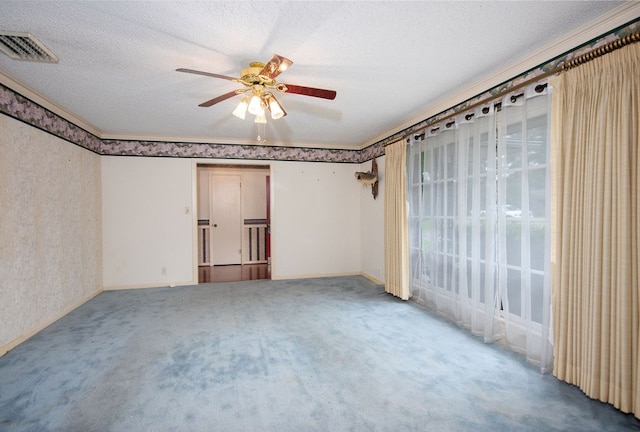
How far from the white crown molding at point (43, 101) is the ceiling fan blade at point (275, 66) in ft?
7.89

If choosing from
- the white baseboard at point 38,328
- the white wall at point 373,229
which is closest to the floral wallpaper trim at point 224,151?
the white wall at point 373,229

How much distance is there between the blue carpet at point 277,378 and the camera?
1.78 m

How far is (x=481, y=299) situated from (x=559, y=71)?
1.93 meters

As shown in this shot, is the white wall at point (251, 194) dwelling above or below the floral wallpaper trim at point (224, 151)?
below

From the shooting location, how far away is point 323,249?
5.58 metres

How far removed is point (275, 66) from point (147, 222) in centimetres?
389

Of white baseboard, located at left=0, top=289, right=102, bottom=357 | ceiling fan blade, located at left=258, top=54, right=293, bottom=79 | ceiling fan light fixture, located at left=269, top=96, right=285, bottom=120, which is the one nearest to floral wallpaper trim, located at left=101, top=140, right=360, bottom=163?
white baseboard, located at left=0, top=289, right=102, bottom=357

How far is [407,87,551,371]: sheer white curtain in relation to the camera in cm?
234

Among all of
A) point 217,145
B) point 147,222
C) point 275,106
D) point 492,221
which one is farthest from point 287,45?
point 147,222

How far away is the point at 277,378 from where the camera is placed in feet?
7.36

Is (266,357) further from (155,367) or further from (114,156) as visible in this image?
(114,156)

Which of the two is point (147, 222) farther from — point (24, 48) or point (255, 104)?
point (255, 104)

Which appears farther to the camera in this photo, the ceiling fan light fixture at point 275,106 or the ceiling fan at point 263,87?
the ceiling fan light fixture at point 275,106

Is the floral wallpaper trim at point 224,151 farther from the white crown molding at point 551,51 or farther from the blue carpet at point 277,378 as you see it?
the blue carpet at point 277,378
